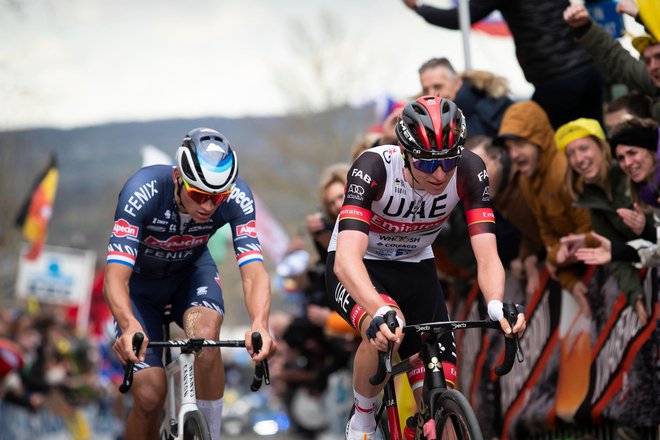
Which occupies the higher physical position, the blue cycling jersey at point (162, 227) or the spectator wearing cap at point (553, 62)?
the spectator wearing cap at point (553, 62)

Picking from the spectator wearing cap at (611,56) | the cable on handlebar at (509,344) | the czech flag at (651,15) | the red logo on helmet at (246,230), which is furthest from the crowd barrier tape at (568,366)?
the red logo on helmet at (246,230)

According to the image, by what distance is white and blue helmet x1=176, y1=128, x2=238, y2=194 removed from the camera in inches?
276

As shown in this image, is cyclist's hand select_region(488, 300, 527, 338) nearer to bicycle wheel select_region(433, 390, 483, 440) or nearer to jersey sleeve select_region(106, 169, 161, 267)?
bicycle wheel select_region(433, 390, 483, 440)

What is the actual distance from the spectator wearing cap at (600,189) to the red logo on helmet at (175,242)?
2.83 m

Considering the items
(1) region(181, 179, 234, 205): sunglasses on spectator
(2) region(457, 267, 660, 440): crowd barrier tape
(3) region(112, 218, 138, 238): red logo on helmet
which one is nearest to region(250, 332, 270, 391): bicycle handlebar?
(1) region(181, 179, 234, 205): sunglasses on spectator

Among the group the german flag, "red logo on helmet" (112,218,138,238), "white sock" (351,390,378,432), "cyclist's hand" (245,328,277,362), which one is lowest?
"white sock" (351,390,378,432)

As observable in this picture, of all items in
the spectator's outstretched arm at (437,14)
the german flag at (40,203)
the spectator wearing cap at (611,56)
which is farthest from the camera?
the german flag at (40,203)

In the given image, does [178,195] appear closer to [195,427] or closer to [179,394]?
[179,394]

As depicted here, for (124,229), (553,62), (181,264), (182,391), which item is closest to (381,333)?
(182,391)

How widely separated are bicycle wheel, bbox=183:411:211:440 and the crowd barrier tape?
326 centimetres

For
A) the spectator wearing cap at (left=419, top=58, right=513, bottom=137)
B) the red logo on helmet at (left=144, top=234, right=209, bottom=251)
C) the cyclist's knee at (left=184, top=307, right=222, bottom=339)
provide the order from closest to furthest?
the cyclist's knee at (left=184, top=307, right=222, bottom=339), the red logo on helmet at (left=144, top=234, right=209, bottom=251), the spectator wearing cap at (left=419, top=58, right=513, bottom=137)

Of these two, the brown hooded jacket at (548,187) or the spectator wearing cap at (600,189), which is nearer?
the spectator wearing cap at (600,189)

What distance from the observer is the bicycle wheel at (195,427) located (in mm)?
6600

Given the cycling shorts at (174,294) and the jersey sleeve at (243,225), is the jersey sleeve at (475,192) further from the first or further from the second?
the cycling shorts at (174,294)
